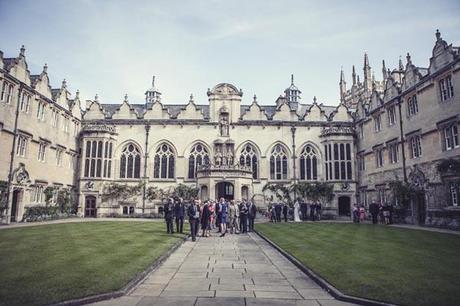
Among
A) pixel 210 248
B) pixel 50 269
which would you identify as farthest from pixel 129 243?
pixel 50 269

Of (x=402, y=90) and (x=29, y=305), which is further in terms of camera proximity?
(x=402, y=90)

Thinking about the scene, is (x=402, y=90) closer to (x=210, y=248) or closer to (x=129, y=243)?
(x=210, y=248)

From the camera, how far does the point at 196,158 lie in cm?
3634

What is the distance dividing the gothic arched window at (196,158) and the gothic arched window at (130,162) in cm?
559

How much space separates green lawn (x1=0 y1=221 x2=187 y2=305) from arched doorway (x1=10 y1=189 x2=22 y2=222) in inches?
519

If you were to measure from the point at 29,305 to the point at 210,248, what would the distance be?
8.46 m

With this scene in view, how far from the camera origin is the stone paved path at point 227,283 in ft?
21.4

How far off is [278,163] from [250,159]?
3.15 m

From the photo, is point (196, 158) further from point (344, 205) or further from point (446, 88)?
point (446, 88)

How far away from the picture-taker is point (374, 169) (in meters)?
31.5

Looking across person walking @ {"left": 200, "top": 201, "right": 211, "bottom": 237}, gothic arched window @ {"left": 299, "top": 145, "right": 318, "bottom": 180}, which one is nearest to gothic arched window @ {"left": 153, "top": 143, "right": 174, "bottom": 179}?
gothic arched window @ {"left": 299, "top": 145, "right": 318, "bottom": 180}

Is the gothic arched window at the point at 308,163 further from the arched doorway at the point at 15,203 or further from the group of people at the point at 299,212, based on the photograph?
the arched doorway at the point at 15,203

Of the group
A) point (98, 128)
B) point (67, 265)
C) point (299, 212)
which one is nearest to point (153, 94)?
point (98, 128)

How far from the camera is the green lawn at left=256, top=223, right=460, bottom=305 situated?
668 cm
